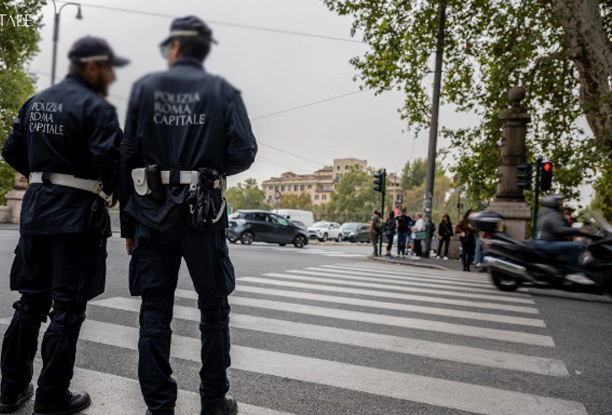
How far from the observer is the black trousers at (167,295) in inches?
94.3

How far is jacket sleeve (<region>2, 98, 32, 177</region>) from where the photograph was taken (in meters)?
Answer: 2.80

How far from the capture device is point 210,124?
234 centimetres

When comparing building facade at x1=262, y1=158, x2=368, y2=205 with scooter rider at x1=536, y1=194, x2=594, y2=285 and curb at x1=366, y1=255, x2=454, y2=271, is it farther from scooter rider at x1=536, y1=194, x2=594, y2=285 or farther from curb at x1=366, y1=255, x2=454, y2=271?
scooter rider at x1=536, y1=194, x2=594, y2=285

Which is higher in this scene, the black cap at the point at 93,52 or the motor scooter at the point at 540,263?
the black cap at the point at 93,52

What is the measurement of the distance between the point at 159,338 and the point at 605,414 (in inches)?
105

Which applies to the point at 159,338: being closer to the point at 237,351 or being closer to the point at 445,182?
the point at 237,351

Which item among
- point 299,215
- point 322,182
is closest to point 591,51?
point 299,215

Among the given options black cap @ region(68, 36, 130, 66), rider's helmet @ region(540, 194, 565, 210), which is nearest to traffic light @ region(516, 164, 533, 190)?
rider's helmet @ region(540, 194, 565, 210)

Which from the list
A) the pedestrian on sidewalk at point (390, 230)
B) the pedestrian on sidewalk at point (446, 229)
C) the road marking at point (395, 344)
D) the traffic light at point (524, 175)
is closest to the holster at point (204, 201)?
the road marking at point (395, 344)

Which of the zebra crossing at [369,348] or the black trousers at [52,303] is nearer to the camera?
the black trousers at [52,303]

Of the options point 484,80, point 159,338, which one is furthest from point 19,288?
point 484,80

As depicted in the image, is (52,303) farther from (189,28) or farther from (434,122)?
(434,122)

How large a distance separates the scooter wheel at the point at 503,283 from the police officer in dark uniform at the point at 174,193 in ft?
24.7

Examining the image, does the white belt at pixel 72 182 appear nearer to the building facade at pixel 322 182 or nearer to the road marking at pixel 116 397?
the road marking at pixel 116 397
